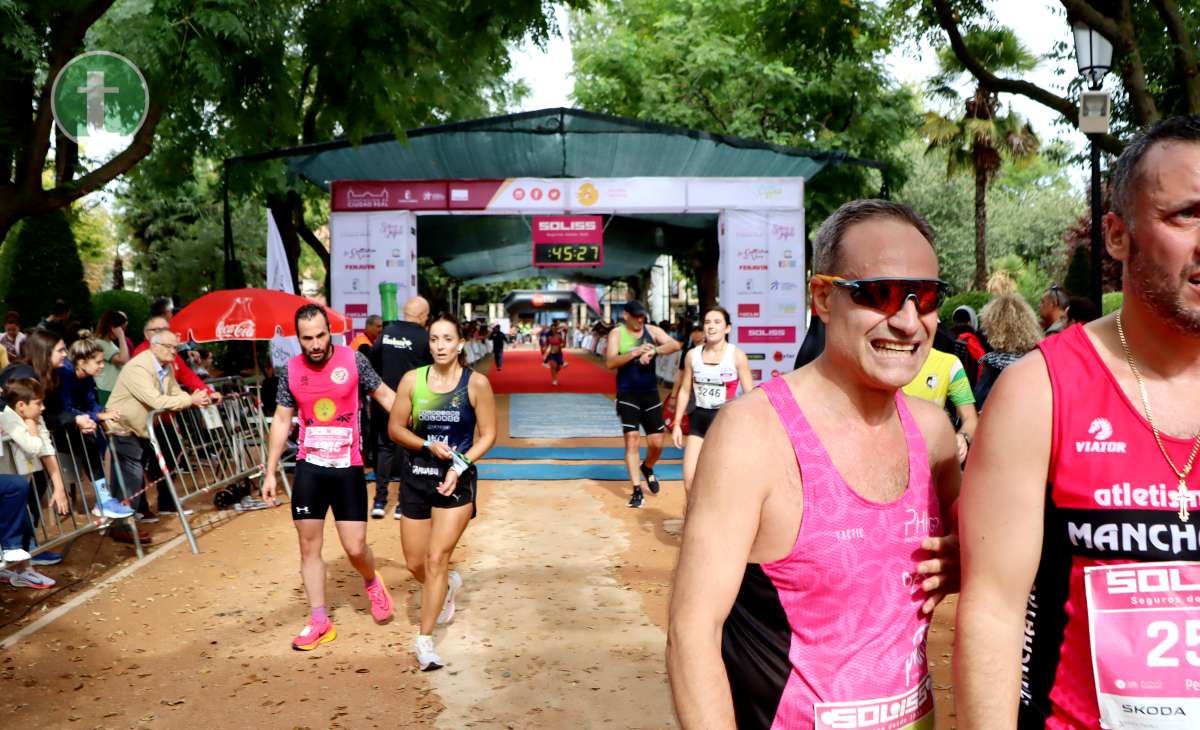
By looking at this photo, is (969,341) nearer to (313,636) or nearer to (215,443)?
(313,636)

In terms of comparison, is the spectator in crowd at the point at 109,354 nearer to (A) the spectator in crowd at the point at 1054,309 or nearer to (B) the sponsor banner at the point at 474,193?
(B) the sponsor banner at the point at 474,193

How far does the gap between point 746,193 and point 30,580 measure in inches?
494

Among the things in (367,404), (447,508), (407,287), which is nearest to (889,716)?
(447,508)

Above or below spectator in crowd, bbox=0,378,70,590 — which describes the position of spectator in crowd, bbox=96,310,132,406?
above

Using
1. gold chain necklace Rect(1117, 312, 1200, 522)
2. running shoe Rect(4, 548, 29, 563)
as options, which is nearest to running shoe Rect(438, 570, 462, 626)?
running shoe Rect(4, 548, 29, 563)

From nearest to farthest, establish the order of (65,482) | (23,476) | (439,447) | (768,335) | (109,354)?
(439,447) < (23,476) < (65,482) < (109,354) < (768,335)

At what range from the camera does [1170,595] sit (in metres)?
1.80

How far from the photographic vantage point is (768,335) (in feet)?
57.2

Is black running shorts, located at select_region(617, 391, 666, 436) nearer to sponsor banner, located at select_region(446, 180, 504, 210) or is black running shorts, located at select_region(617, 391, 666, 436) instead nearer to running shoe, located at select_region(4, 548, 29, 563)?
running shoe, located at select_region(4, 548, 29, 563)

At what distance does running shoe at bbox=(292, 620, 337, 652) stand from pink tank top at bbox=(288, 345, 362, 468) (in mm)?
937

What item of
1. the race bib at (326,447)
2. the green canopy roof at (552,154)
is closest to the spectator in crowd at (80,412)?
the race bib at (326,447)

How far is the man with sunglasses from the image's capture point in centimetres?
191

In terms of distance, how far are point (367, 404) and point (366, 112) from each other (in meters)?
4.26

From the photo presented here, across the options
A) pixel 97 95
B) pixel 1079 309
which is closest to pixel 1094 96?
pixel 1079 309
